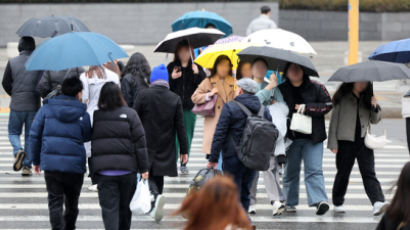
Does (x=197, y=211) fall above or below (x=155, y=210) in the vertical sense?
above

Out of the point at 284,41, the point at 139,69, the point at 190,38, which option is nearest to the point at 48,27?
the point at 139,69

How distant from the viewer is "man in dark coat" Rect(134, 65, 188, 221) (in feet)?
30.7

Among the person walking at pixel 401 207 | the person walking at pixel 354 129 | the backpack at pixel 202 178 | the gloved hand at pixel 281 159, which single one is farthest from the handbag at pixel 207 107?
the person walking at pixel 401 207

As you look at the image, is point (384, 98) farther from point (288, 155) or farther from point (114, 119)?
point (114, 119)

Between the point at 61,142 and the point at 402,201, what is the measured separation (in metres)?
3.55

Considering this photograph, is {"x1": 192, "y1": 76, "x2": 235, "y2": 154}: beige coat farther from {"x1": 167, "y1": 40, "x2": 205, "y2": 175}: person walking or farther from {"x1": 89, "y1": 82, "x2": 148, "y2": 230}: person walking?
{"x1": 89, "y1": 82, "x2": 148, "y2": 230}: person walking

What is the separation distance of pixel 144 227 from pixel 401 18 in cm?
2615

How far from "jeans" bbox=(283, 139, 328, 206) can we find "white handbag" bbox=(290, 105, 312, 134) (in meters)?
0.22

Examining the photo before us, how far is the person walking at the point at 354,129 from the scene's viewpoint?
31.2 ft

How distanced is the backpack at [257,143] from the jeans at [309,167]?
4.29 ft

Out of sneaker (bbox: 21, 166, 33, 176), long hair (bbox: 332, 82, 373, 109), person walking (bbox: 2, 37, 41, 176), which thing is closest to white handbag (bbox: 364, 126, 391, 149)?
long hair (bbox: 332, 82, 373, 109)

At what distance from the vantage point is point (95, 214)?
9.65m

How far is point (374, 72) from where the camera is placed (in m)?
9.16

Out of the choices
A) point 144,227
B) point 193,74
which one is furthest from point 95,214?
point 193,74
